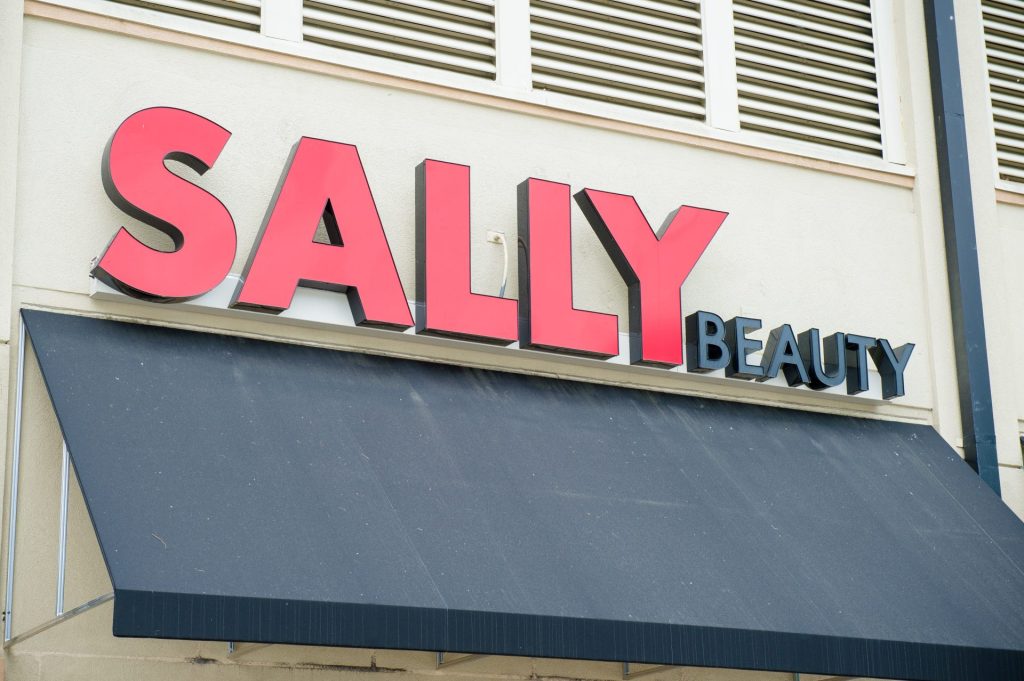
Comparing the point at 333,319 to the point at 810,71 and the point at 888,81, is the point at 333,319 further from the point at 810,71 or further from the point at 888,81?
→ the point at 888,81

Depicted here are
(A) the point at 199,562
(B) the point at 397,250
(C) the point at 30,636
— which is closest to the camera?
(A) the point at 199,562

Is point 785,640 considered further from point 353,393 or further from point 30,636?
point 30,636

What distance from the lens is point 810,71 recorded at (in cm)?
1295

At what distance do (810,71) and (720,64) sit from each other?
3.30 feet

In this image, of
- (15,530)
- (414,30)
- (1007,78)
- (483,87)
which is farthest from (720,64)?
(15,530)

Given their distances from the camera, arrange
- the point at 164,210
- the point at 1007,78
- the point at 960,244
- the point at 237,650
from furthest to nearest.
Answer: the point at 1007,78 < the point at 960,244 < the point at 164,210 < the point at 237,650

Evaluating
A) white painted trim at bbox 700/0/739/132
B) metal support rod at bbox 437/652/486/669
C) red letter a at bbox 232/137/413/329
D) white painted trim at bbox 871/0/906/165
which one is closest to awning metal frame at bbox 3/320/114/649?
red letter a at bbox 232/137/413/329

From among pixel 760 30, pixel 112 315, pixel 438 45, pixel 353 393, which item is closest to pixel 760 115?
pixel 760 30

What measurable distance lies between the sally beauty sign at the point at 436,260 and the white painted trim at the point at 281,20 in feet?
3.55

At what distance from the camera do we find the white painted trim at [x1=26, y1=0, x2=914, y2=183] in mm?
10023

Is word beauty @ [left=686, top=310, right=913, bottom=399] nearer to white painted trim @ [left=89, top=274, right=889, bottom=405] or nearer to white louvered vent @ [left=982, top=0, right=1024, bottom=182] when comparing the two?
white painted trim @ [left=89, top=274, right=889, bottom=405]

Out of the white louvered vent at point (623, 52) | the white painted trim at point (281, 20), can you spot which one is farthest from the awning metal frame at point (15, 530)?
the white louvered vent at point (623, 52)

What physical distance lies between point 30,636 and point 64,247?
247 cm

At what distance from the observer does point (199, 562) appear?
24.1 feet
